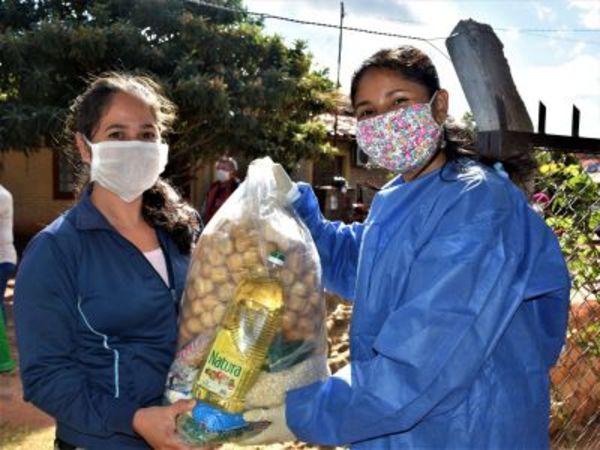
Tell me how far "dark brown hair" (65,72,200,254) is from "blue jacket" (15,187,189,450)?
0.19 metres

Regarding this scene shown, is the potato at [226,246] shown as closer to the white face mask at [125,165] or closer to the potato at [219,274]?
the potato at [219,274]

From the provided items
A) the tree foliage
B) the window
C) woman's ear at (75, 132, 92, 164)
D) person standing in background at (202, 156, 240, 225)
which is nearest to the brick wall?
the window

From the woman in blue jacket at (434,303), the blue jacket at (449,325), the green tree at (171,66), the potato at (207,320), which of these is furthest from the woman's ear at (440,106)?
the green tree at (171,66)

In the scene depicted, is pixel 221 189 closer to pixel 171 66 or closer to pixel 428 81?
pixel 171 66

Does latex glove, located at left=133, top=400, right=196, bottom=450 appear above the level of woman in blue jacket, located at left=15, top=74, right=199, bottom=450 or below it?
below

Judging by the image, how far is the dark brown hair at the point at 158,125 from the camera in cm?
182

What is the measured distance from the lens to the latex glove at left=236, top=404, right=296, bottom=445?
147 centimetres

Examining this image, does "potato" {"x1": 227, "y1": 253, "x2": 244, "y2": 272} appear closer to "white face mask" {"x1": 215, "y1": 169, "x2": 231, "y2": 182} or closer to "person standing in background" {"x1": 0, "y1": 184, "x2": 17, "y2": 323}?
"person standing in background" {"x1": 0, "y1": 184, "x2": 17, "y2": 323}

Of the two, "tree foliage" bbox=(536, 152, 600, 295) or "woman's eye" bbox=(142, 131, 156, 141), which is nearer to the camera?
"woman's eye" bbox=(142, 131, 156, 141)

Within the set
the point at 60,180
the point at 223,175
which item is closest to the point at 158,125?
the point at 223,175

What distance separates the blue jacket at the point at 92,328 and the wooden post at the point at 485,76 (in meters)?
0.95

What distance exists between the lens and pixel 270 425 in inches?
59.3

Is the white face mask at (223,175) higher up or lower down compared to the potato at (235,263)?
lower down

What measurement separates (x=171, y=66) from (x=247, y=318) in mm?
8659
